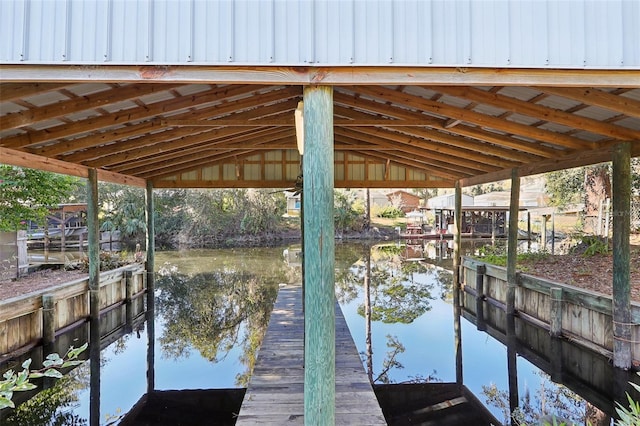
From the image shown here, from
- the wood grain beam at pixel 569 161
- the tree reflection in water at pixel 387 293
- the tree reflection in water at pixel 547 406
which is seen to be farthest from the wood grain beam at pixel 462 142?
the tree reflection in water at pixel 387 293

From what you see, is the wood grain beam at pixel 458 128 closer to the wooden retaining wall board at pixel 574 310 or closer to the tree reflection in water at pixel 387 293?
the wooden retaining wall board at pixel 574 310

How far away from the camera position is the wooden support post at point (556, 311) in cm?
699

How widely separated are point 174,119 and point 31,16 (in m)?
3.24

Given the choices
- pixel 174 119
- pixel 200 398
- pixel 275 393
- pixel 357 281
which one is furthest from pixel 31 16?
pixel 357 281

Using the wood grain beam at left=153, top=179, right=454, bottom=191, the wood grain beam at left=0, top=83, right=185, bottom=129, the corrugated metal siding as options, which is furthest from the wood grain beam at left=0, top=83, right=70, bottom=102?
the wood grain beam at left=153, top=179, right=454, bottom=191

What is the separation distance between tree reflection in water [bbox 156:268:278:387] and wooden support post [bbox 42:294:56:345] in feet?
6.63

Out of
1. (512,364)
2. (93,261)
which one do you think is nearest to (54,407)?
(93,261)

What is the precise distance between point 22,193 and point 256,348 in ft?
20.9

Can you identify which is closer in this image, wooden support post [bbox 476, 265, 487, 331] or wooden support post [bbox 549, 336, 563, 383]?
wooden support post [bbox 549, 336, 563, 383]

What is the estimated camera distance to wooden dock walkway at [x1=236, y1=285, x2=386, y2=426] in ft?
12.4

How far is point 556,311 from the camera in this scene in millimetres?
7023

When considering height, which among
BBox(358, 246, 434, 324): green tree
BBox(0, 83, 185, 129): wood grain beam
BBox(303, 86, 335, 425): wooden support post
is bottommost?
BBox(358, 246, 434, 324): green tree

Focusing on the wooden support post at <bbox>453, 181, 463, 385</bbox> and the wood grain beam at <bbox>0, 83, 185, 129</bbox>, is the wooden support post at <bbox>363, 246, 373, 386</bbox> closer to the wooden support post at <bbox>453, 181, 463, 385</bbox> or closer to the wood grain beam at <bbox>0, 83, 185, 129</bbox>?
the wooden support post at <bbox>453, 181, 463, 385</bbox>

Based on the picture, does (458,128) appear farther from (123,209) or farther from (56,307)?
(123,209)
